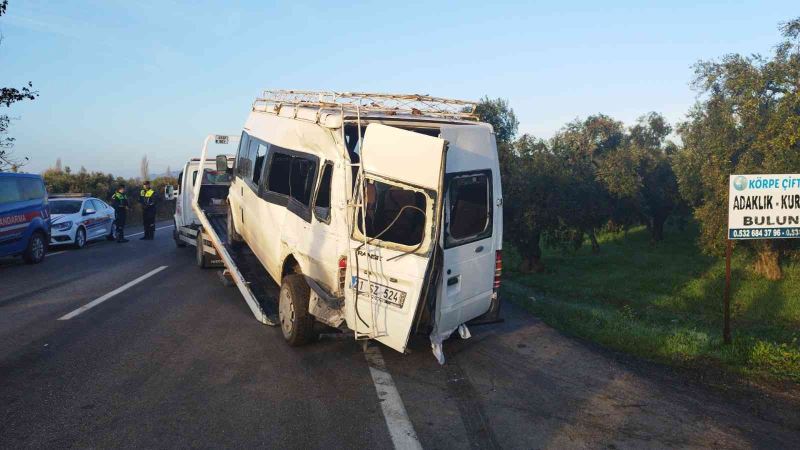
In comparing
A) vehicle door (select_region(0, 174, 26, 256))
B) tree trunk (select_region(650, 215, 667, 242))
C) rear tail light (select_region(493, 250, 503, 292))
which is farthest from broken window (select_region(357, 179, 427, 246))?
tree trunk (select_region(650, 215, 667, 242))

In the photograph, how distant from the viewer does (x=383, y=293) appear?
6.20 meters

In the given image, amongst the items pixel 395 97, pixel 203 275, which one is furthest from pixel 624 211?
pixel 395 97

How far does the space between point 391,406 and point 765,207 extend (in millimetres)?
5636

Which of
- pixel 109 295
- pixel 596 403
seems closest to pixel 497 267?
pixel 596 403

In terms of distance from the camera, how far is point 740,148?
1862 cm

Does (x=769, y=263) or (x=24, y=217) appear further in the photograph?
(x=769, y=263)

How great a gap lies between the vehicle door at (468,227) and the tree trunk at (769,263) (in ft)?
59.7

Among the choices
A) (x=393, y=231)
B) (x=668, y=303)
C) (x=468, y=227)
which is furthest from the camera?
(x=668, y=303)

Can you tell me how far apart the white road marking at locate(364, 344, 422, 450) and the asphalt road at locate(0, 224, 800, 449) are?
0.02 m

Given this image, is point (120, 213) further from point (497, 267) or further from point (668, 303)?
point (668, 303)

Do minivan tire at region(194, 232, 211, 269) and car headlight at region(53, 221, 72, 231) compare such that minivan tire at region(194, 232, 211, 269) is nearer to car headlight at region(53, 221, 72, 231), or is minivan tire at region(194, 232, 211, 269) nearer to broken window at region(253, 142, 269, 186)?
broken window at region(253, 142, 269, 186)

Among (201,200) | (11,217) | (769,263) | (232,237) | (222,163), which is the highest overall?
(222,163)

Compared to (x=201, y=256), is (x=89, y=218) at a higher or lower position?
higher

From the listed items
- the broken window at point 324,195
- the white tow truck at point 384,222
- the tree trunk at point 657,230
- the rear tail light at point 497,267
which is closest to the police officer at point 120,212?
the white tow truck at point 384,222
